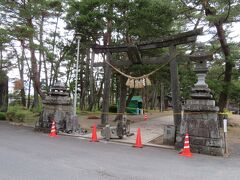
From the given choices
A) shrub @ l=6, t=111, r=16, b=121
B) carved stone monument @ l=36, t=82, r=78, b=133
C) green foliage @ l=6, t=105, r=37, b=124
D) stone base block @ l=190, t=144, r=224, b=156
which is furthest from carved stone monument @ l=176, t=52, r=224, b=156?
shrub @ l=6, t=111, r=16, b=121

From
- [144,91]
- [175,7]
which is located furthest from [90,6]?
[144,91]

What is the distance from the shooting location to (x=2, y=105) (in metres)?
22.2

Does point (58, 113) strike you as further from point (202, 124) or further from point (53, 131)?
point (202, 124)

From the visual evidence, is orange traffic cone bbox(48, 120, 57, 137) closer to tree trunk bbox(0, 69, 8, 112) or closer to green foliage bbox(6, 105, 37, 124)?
green foliage bbox(6, 105, 37, 124)

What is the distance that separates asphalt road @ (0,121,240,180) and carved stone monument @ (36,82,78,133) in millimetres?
3544

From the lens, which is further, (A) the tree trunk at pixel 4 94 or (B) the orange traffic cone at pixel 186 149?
(A) the tree trunk at pixel 4 94

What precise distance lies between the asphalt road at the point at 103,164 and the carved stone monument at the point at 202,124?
0.53m

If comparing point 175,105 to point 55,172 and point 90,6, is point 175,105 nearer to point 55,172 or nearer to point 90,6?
point 55,172

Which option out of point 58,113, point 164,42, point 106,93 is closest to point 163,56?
point 164,42

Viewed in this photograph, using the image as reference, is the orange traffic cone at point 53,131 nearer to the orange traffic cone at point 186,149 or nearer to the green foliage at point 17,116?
the green foliage at point 17,116

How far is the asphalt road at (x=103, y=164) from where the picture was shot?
5.74 metres

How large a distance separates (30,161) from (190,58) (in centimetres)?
756

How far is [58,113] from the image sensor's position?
1322 cm

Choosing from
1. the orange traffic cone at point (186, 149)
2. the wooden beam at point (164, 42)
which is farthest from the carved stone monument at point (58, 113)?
the orange traffic cone at point (186, 149)
